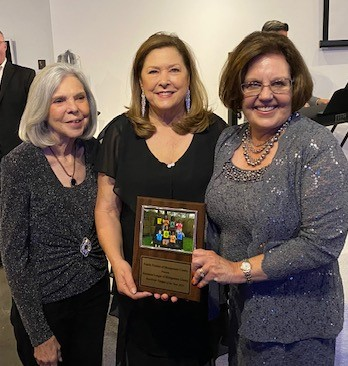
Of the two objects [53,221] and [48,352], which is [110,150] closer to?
[53,221]

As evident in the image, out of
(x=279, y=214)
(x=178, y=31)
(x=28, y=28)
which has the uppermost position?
(x=28, y=28)

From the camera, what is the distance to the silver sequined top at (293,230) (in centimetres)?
108

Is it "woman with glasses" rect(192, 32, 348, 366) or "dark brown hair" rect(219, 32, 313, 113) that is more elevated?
"dark brown hair" rect(219, 32, 313, 113)

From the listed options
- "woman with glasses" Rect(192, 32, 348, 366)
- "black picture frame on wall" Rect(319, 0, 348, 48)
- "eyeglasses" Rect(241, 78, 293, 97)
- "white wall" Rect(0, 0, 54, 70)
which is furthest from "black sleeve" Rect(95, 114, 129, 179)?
"white wall" Rect(0, 0, 54, 70)

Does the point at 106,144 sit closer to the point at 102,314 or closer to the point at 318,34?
the point at 102,314

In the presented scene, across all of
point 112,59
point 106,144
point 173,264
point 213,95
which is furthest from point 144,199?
point 112,59

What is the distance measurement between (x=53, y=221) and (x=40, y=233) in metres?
0.06

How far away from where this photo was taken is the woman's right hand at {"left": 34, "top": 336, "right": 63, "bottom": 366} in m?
1.46

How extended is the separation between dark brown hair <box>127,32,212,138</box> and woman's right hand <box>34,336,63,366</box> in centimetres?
77

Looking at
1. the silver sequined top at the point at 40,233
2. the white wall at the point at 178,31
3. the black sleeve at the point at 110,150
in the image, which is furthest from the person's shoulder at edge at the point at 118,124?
the white wall at the point at 178,31

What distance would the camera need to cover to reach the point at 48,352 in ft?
4.83

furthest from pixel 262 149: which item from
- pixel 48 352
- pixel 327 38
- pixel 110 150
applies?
pixel 327 38

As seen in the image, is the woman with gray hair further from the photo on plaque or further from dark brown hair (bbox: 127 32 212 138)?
the photo on plaque

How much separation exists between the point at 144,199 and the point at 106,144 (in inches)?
13.1
